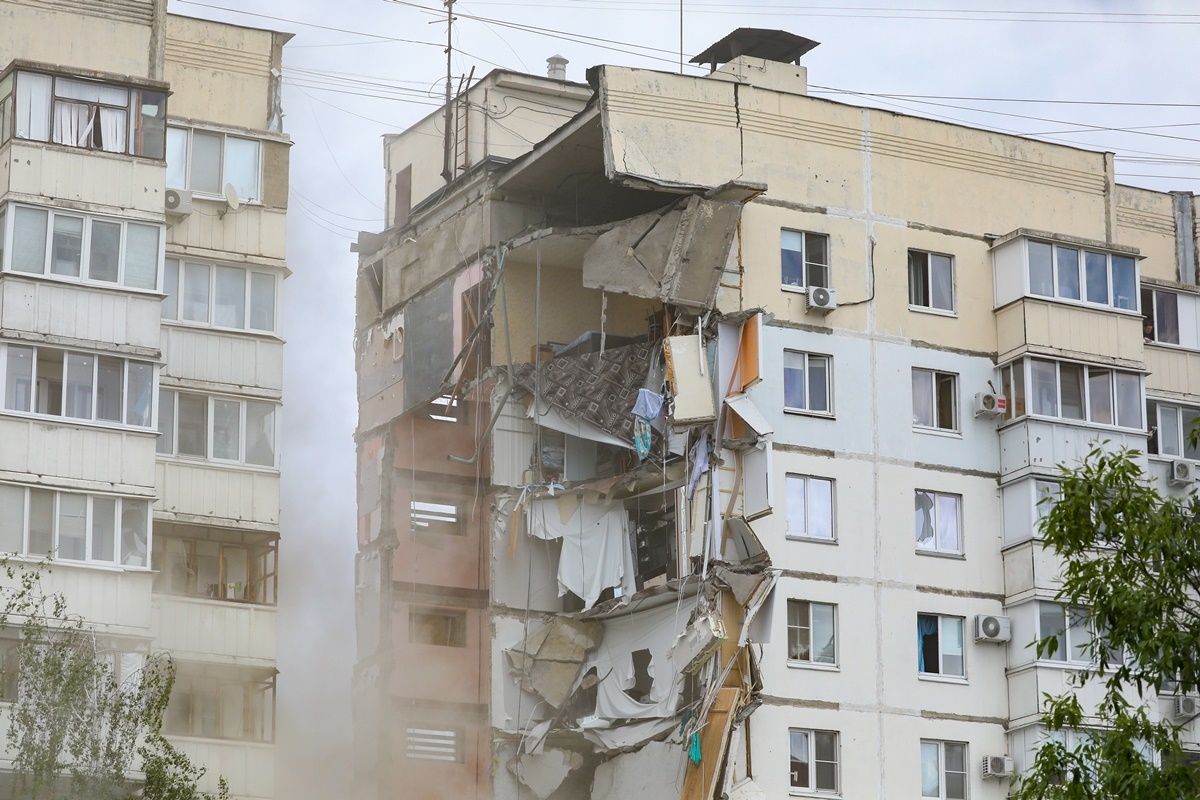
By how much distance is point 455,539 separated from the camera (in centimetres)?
5516

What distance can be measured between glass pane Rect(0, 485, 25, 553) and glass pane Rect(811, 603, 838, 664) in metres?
17.8

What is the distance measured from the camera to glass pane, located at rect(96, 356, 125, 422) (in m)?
46.8

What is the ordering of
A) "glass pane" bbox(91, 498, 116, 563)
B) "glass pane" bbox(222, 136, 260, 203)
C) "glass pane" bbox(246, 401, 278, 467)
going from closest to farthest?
"glass pane" bbox(91, 498, 116, 563) → "glass pane" bbox(246, 401, 278, 467) → "glass pane" bbox(222, 136, 260, 203)

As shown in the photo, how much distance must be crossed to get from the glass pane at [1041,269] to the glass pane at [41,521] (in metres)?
24.6

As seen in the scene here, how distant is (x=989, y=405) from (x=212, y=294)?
18.8 meters

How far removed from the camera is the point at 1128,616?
2847 centimetres

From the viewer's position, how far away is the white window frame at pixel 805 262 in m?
52.8

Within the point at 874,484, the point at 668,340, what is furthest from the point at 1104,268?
the point at 668,340

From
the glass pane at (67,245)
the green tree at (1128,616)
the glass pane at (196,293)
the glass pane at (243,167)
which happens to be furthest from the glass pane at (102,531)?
the green tree at (1128,616)

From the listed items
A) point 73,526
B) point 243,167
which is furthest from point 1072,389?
point 73,526

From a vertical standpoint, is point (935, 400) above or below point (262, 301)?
below

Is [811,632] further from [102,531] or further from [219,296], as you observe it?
[102,531]

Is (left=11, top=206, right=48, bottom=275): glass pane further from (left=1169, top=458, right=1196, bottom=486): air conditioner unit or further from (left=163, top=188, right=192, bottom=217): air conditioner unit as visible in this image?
(left=1169, top=458, right=1196, bottom=486): air conditioner unit

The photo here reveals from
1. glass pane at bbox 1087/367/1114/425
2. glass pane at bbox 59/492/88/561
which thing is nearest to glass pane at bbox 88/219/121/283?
glass pane at bbox 59/492/88/561
